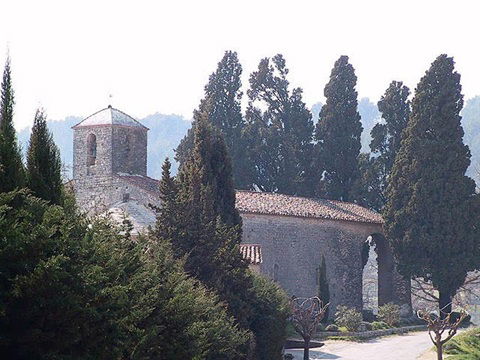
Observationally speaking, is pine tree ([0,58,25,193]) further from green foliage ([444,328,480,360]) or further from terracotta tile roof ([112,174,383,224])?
terracotta tile roof ([112,174,383,224])

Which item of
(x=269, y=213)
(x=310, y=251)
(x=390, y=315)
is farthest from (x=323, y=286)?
(x=269, y=213)

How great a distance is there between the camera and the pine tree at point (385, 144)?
155 feet

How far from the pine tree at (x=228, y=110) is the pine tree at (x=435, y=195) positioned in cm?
948

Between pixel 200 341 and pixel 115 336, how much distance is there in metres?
3.55

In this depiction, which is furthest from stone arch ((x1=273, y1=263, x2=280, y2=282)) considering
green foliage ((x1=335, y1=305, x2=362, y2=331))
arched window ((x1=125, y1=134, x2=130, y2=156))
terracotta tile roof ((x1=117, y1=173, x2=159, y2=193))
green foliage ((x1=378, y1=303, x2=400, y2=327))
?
arched window ((x1=125, y1=134, x2=130, y2=156))

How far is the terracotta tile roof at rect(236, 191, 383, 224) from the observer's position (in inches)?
1564

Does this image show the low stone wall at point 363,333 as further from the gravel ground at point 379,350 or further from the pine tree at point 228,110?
the pine tree at point 228,110

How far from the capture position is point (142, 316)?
40.9ft

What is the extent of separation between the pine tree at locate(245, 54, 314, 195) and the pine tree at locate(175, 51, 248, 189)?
623mm

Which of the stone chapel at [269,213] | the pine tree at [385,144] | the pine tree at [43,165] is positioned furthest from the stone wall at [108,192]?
the pine tree at [43,165]

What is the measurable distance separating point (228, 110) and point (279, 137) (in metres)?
3.00

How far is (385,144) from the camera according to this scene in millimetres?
49156

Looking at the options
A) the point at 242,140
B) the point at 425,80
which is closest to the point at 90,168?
the point at 242,140

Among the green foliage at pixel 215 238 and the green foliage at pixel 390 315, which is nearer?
the green foliage at pixel 215 238
